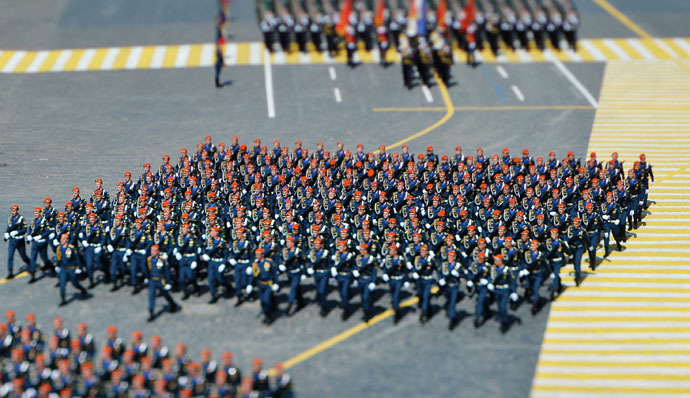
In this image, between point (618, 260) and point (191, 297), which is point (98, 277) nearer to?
point (191, 297)

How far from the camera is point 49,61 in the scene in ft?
196

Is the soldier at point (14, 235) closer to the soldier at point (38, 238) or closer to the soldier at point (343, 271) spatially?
the soldier at point (38, 238)

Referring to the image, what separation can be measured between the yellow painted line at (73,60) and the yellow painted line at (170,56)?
5560 millimetres

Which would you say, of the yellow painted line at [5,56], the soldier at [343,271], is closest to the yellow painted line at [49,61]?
the yellow painted line at [5,56]

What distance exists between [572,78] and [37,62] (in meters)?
34.0

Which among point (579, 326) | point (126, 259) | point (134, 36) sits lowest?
point (579, 326)

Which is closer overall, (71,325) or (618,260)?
(71,325)

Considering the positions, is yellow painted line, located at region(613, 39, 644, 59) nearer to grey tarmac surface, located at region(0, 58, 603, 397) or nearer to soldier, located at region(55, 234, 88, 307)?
grey tarmac surface, located at region(0, 58, 603, 397)

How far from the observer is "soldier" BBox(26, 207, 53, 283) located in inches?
1325

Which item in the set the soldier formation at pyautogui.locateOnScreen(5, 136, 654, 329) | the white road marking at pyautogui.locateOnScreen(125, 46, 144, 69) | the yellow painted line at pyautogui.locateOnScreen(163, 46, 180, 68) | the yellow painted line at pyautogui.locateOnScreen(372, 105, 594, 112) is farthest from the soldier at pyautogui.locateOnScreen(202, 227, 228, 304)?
the white road marking at pyautogui.locateOnScreen(125, 46, 144, 69)

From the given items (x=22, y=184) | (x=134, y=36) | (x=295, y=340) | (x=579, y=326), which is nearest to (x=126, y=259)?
(x=295, y=340)

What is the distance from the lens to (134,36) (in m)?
65.4

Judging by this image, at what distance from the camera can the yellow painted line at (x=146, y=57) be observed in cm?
5925

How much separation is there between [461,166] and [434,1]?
30031 millimetres
